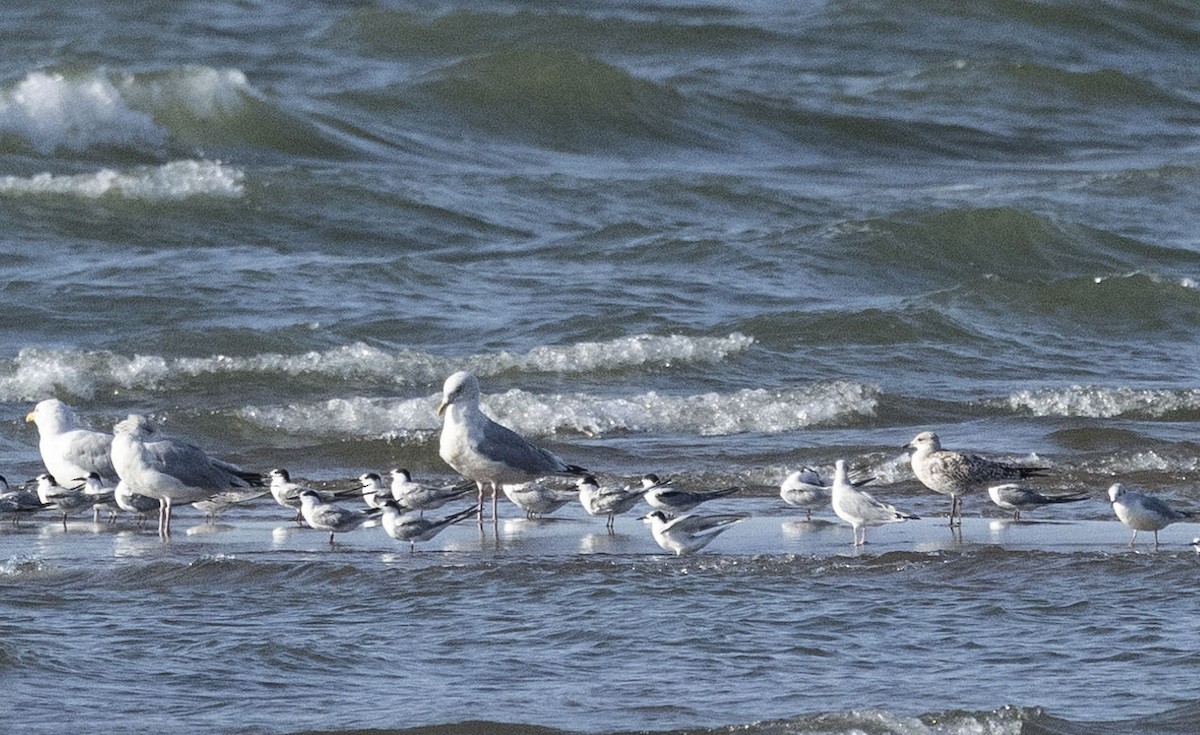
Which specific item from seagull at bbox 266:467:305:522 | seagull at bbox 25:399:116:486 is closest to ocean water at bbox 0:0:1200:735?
seagull at bbox 266:467:305:522

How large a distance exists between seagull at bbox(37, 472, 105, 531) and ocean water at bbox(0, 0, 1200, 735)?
0.14 m

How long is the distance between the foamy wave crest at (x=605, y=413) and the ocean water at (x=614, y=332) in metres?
0.04

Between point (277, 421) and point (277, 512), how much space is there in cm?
202

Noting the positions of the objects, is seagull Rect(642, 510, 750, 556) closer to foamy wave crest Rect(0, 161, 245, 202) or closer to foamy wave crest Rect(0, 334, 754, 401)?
foamy wave crest Rect(0, 334, 754, 401)

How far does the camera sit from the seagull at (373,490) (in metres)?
9.05

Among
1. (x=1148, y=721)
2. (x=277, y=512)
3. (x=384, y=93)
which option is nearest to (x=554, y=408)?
(x=277, y=512)

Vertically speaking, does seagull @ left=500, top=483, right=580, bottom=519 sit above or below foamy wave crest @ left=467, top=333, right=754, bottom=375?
below

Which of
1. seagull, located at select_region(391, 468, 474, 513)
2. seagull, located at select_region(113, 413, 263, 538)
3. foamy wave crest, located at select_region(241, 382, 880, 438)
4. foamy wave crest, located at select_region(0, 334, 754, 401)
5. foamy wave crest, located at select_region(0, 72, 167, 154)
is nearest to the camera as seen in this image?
seagull, located at select_region(113, 413, 263, 538)

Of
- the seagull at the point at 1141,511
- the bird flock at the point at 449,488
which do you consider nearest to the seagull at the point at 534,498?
the bird flock at the point at 449,488

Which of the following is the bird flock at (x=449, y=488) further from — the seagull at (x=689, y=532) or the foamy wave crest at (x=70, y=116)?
the foamy wave crest at (x=70, y=116)

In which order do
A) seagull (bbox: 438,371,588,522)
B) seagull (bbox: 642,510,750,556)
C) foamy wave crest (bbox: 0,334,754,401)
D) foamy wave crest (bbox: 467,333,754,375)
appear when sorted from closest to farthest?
seagull (bbox: 642,510,750,556) → seagull (bbox: 438,371,588,522) → foamy wave crest (bbox: 0,334,754,401) → foamy wave crest (bbox: 467,333,754,375)

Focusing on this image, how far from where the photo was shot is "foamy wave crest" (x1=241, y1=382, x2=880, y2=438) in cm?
1145

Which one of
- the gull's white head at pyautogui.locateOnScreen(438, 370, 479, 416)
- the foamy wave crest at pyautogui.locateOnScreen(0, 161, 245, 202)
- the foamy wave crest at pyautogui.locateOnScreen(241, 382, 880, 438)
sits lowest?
the foamy wave crest at pyautogui.locateOnScreen(241, 382, 880, 438)

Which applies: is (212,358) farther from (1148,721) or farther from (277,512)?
(1148,721)
